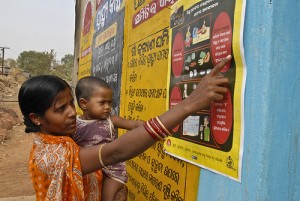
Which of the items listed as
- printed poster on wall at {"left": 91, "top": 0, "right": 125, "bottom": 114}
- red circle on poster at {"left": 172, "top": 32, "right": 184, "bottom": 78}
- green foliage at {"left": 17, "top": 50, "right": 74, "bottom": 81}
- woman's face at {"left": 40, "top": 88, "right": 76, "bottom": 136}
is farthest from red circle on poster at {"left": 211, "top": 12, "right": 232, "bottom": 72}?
green foliage at {"left": 17, "top": 50, "right": 74, "bottom": 81}

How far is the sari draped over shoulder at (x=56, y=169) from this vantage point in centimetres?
149

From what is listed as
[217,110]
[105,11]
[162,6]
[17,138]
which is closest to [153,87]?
[162,6]

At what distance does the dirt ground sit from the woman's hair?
2880 millimetres

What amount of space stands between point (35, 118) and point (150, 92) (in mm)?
938

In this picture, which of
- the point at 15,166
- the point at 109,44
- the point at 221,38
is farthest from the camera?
the point at 15,166

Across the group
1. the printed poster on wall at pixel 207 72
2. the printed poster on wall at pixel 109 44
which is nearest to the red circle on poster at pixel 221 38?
the printed poster on wall at pixel 207 72

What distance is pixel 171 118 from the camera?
124 centimetres

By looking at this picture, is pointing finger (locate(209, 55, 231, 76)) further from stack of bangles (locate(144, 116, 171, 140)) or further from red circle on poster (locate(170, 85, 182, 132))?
red circle on poster (locate(170, 85, 182, 132))

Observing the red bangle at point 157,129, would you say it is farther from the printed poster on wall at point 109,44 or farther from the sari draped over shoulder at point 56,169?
the printed poster on wall at point 109,44

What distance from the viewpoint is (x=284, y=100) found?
3.76 feet

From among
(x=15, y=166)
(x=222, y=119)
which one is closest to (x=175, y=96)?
(x=222, y=119)

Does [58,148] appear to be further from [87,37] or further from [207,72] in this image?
[87,37]

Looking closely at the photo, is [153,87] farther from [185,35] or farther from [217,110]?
[217,110]

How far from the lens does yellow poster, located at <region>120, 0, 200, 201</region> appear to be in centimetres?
184
